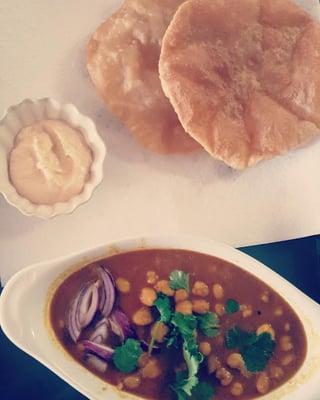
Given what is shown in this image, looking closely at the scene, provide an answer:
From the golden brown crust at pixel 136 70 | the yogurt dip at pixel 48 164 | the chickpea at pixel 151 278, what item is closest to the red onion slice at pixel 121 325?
the chickpea at pixel 151 278

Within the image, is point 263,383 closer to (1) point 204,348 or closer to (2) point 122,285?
(1) point 204,348

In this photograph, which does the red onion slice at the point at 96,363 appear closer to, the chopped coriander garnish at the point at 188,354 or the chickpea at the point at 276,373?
the chopped coriander garnish at the point at 188,354

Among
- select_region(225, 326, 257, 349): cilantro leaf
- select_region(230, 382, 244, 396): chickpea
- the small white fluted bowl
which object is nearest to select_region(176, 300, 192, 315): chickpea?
select_region(225, 326, 257, 349): cilantro leaf

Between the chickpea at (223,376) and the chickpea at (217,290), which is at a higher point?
the chickpea at (217,290)

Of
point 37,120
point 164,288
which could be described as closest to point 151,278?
point 164,288

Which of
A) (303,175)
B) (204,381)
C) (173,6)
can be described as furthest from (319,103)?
(204,381)

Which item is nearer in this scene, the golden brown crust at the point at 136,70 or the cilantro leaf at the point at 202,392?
the cilantro leaf at the point at 202,392

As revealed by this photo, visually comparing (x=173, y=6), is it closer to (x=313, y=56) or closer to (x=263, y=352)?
(x=313, y=56)
